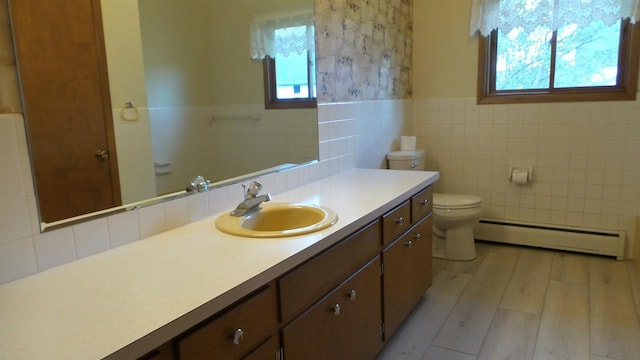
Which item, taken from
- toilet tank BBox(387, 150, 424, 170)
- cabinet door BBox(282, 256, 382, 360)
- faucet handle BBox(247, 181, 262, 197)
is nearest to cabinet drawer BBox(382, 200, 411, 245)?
cabinet door BBox(282, 256, 382, 360)

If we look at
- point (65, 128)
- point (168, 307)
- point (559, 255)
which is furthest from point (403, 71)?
point (168, 307)

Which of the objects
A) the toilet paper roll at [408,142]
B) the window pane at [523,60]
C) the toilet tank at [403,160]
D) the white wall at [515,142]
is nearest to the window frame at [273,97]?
the toilet tank at [403,160]

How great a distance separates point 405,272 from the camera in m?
2.27

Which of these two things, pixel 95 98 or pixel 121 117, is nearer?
pixel 95 98

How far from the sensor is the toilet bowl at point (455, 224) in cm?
326

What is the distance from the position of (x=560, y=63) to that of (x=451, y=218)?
4.77ft

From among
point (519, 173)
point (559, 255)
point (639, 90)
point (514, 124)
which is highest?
point (639, 90)

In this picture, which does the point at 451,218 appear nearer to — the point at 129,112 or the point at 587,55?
the point at 587,55

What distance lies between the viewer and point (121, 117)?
1.48 m

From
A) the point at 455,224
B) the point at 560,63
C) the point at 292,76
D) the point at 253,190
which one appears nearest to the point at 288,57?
the point at 292,76

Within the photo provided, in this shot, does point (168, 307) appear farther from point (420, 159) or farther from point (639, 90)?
point (639, 90)

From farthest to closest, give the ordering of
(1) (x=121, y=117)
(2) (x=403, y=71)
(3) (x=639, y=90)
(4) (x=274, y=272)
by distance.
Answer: (2) (x=403, y=71) < (3) (x=639, y=90) < (1) (x=121, y=117) < (4) (x=274, y=272)

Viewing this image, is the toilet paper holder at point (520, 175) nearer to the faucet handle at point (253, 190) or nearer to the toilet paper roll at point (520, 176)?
the toilet paper roll at point (520, 176)

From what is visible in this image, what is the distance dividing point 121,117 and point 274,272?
746mm
